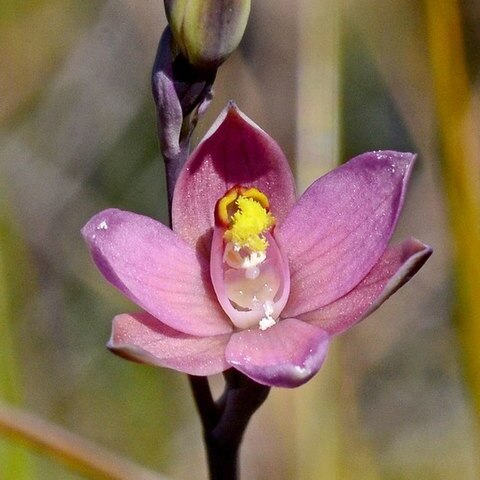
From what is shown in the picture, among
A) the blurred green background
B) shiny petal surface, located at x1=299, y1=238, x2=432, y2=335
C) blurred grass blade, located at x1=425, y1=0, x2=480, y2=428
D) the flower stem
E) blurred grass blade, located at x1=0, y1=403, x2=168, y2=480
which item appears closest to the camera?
shiny petal surface, located at x1=299, y1=238, x2=432, y2=335

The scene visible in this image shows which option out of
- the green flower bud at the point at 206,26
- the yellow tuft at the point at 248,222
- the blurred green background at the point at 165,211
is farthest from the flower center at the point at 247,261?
the blurred green background at the point at 165,211

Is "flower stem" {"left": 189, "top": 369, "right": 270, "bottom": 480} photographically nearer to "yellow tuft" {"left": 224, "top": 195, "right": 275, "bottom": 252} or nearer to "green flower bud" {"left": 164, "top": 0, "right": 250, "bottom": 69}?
"yellow tuft" {"left": 224, "top": 195, "right": 275, "bottom": 252}

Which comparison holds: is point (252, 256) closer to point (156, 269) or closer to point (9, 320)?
point (156, 269)

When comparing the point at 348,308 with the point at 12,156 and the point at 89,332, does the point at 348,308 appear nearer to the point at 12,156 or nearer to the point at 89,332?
the point at 89,332

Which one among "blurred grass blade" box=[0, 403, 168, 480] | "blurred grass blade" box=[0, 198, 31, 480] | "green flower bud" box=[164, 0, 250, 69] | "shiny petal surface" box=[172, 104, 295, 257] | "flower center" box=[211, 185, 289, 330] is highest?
"green flower bud" box=[164, 0, 250, 69]

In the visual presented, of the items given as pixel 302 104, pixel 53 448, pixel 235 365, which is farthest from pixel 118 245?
pixel 302 104

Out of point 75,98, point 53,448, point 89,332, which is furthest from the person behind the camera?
point 75,98

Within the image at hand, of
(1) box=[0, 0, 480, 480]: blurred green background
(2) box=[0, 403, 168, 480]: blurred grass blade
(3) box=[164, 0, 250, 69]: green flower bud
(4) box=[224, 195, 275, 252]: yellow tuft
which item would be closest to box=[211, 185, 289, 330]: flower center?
(4) box=[224, 195, 275, 252]: yellow tuft

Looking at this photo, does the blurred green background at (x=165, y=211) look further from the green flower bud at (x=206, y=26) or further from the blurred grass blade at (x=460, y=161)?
the green flower bud at (x=206, y=26)
